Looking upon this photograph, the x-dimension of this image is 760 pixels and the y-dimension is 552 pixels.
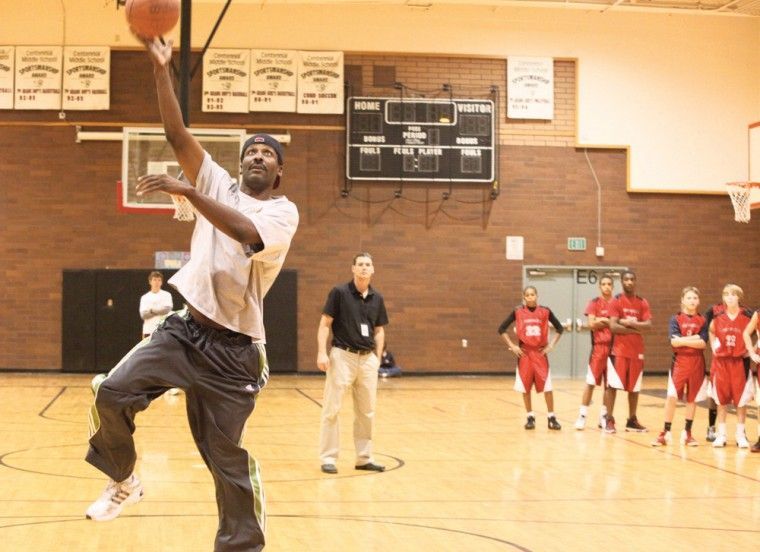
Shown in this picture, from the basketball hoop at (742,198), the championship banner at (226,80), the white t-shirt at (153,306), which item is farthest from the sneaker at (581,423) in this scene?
the championship banner at (226,80)

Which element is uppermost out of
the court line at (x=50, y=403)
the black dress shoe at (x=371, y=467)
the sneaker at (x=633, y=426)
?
the black dress shoe at (x=371, y=467)

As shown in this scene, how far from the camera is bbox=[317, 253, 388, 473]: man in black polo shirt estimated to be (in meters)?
9.48

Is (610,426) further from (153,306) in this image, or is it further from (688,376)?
(153,306)

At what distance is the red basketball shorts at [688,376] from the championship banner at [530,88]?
11.0 m

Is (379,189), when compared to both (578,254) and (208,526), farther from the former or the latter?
(208,526)

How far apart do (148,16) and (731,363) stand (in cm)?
890

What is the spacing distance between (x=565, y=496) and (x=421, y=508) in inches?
50.9

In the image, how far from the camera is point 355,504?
7.88 meters

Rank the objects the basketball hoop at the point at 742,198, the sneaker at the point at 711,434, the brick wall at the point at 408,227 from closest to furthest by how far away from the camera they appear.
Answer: the sneaker at the point at 711,434 < the basketball hoop at the point at 742,198 < the brick wall at the point at 408,227

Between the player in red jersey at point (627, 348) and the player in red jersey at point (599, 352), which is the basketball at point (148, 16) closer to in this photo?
the player in red jersey at point (627, 348)

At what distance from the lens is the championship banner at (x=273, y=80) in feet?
70.0

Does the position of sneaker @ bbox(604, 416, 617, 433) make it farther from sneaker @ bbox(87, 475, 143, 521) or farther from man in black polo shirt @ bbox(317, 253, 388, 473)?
sneaker @ bbox(87, 475, 143, 521)

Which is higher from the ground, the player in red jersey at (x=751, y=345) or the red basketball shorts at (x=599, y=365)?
the player in red jersey at (x=751, y=345)

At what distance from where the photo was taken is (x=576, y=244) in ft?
72.6
